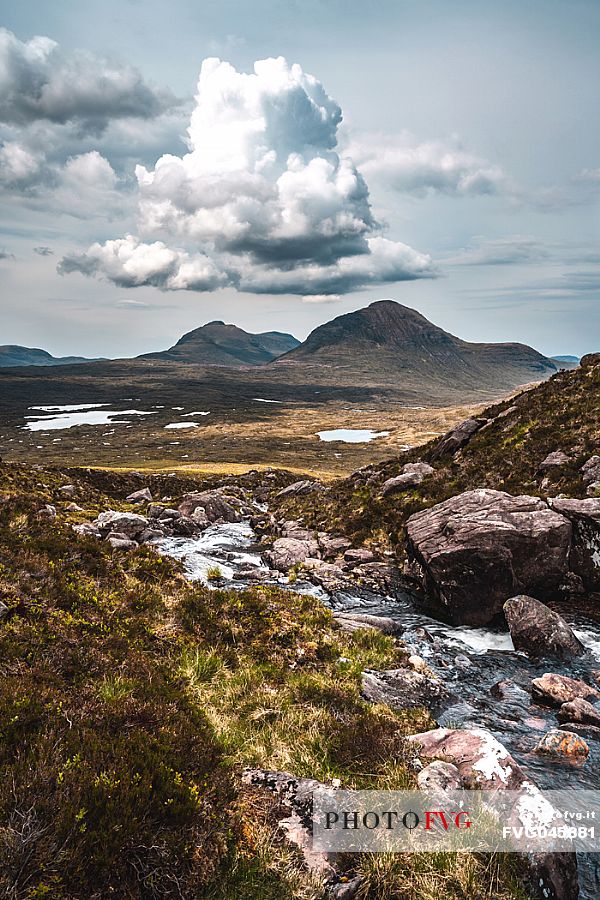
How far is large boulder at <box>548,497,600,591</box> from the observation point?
18250mm

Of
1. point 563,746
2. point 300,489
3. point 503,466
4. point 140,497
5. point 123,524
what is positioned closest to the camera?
point 563,746

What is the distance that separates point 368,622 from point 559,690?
23.8ft

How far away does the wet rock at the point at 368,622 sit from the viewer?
55.8 feet

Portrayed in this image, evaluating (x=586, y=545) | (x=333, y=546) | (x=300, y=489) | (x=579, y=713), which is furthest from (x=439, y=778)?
(x=300, y=489)

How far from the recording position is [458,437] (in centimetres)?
3725

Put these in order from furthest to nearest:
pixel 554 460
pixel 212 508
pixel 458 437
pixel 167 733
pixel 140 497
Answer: pixel 140 497 → pixel 212 508 → pixel 458 437 → pixel 554 460 → pixel 167 733

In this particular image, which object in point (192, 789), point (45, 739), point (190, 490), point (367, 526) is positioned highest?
point (45, 739)

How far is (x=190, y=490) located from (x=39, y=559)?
48.4 meters

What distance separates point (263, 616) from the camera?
15141 millimetres

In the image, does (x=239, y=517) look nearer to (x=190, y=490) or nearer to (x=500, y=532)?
(x=190, y=490)

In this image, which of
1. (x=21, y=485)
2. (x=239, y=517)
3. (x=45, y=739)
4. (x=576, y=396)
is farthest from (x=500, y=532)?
(x=21, y=485)

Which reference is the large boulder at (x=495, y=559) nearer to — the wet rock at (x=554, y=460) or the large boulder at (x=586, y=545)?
the large boulder at (x=586, y=545)

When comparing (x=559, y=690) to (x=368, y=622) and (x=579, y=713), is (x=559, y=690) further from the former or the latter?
A: (x=368, y=622)

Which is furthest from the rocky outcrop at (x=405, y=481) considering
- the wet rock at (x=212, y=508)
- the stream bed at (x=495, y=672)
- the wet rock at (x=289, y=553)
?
the wet rock at (x=212, y=508)
